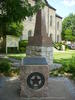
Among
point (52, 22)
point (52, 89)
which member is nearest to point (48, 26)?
point (52, 22)

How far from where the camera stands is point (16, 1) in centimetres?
1121

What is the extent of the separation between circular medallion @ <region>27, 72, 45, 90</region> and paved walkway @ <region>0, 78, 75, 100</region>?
546 millimetres

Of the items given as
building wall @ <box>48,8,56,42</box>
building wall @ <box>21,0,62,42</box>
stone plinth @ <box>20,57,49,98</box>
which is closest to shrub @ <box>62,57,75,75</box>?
stone plinth @ <box>20,57,49,98</box>

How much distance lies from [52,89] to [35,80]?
141cm

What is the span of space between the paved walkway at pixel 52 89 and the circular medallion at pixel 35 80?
546mm

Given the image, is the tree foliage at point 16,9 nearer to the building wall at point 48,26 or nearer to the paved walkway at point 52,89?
the paved walkway at point 52,89

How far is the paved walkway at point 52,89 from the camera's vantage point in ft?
27.8

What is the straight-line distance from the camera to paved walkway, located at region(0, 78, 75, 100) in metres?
8.47

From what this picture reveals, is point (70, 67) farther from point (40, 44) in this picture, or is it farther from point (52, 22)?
point (52, 22)

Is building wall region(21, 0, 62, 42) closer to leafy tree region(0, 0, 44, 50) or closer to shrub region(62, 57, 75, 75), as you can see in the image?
shrub region(62, 57, 75, 75)

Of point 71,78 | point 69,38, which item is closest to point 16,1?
point 71,78

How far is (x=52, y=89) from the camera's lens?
31.7ft

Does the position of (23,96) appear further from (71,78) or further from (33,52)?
(33,52)

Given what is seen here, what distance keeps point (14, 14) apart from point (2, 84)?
3.38m
